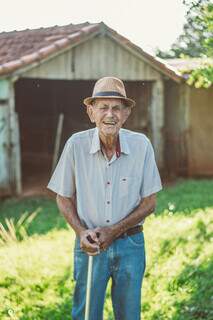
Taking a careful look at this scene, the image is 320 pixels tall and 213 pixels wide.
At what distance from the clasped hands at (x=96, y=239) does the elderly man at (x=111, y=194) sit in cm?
3

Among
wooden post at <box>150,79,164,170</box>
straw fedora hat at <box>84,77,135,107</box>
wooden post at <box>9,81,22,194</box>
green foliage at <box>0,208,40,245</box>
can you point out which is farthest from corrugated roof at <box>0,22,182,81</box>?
straw fedora hat at <box>84,77,135,107</box>

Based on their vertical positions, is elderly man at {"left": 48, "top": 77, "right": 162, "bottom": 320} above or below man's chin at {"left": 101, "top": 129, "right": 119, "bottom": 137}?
below

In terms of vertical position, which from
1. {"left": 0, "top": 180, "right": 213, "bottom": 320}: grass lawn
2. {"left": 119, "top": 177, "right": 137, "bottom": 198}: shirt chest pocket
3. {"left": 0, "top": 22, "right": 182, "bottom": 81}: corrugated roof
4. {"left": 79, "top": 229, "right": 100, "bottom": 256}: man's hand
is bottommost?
{"left": 0, "top": 180, "right": 213, "bottom": 320}: grass lawn

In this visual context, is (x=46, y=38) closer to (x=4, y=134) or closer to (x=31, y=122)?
(x=4, y=134)

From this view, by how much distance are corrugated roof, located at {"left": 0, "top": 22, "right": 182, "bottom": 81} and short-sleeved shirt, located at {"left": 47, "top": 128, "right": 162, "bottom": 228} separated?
287 inches

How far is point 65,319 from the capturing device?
16.9 ft

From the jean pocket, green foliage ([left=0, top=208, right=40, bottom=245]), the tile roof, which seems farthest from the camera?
the tile roof

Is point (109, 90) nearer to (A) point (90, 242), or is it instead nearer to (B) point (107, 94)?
(B) point (107, 94)

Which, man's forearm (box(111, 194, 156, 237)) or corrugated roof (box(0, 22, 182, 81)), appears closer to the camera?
man's forearm (box(111, 194, 156, 237))

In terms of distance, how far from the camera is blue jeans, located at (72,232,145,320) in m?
3.38

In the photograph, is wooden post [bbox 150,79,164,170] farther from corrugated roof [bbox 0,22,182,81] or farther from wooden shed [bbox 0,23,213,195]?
corrugated roof [bbox 0,22,182,81]

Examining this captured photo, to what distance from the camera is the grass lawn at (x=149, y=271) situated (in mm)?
5305

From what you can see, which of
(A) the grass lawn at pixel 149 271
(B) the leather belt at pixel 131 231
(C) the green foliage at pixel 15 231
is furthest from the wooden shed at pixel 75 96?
(B) the leather belt at pixel 131 231

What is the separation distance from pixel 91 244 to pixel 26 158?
522 inches
